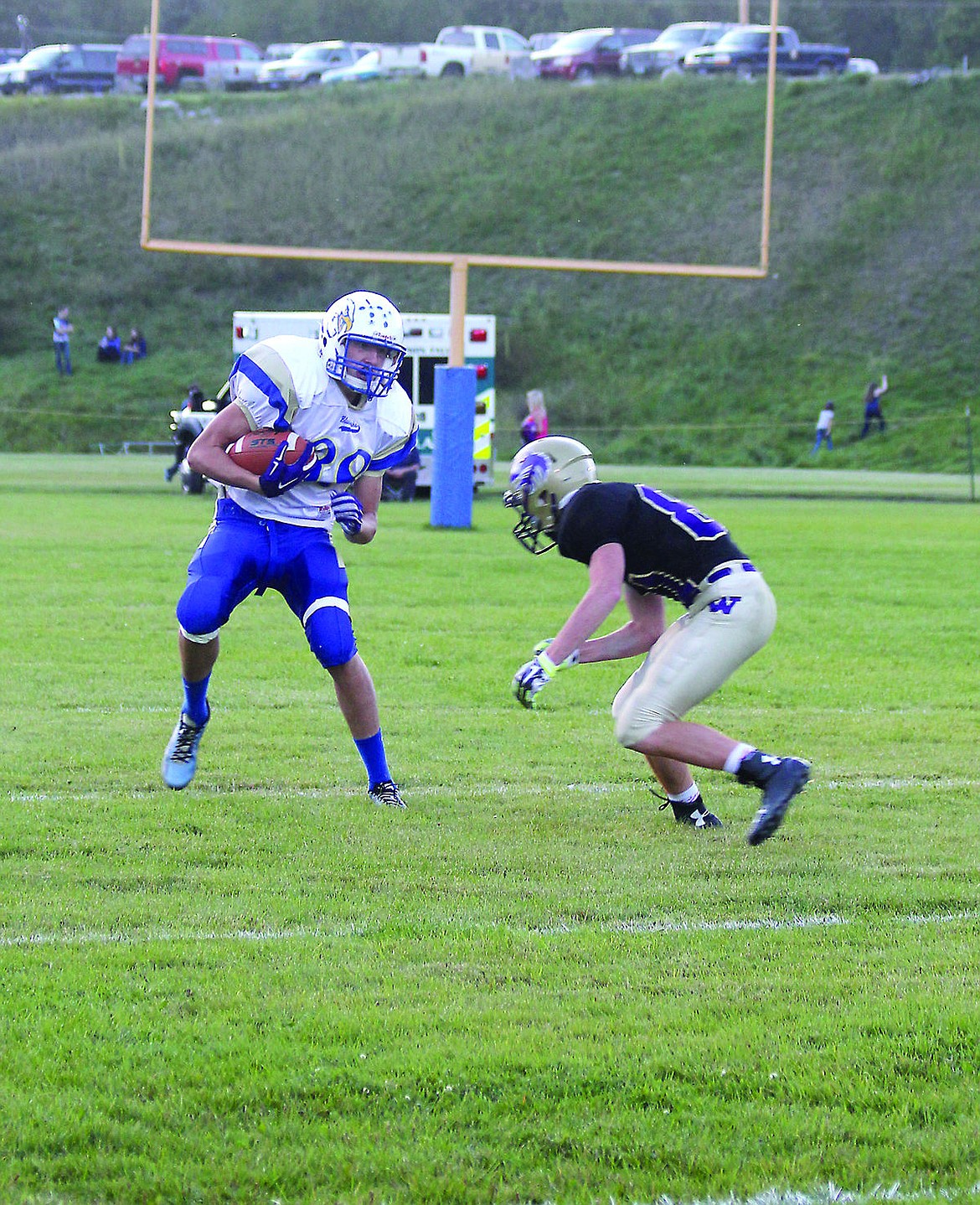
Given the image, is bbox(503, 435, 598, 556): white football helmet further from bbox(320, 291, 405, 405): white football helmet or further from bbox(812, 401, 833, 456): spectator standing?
bbox(812, 401, 833, 456): spectator standing

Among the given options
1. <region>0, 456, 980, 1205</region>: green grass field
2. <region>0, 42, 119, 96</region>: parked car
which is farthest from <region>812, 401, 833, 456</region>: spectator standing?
<region>0, 456, 980, 1205</region>: green grass field

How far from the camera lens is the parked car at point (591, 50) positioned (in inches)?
805

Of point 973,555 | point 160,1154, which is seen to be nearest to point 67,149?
point 973,555

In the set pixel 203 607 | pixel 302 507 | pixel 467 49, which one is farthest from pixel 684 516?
pixel 467 49

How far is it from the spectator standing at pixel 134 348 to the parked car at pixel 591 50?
2192cm

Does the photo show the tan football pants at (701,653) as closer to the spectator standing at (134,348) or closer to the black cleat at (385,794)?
the black cleat at (385,794)

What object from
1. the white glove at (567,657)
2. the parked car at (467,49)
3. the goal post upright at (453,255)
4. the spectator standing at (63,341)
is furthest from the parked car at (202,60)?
the spectator standing at (63,341)

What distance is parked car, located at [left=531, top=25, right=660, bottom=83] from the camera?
20.5 m

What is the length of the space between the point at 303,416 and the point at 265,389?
19cm

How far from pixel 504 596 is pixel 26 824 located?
272 inches

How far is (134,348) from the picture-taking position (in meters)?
41.4

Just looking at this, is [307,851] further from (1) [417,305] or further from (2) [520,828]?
(1) [417,305]

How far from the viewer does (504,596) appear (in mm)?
12141

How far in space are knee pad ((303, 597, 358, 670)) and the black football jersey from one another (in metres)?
0.94
